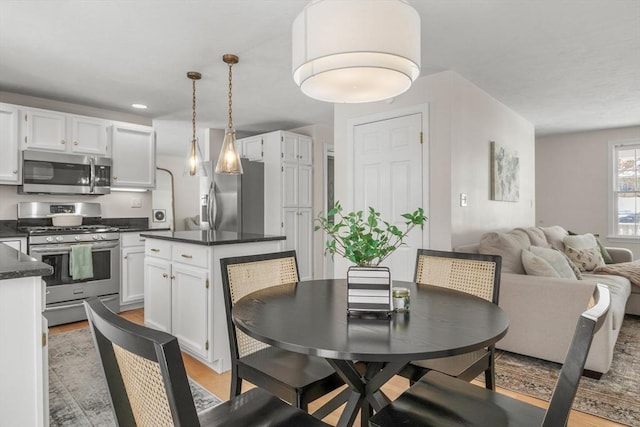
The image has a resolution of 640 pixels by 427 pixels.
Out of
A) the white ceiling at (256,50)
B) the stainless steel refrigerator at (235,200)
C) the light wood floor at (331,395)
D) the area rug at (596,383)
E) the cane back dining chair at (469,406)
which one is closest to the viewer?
the cane back dining chair at (469,406)

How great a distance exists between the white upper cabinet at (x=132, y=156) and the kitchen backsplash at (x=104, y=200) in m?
0.31

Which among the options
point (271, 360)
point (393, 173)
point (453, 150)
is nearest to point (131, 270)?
point (393, 173)

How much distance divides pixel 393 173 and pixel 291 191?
1.88 metres

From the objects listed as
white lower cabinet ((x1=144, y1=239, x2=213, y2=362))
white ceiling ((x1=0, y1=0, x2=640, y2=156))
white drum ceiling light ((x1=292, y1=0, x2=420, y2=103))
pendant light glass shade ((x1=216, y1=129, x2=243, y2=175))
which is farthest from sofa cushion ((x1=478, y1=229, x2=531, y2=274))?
white lower cabinet ((x1=144, y1=239, x2=213, y2=362))

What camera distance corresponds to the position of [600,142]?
18.8 ft

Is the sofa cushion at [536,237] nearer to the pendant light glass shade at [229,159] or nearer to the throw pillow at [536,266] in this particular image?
the throw pillow at [536,266]

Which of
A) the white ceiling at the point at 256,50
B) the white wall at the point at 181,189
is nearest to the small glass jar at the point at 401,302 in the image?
the white ceiling at the point at 256,50

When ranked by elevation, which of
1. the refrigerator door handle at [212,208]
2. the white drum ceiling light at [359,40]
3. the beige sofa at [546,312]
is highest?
the white drum ceiling light at [359,40]

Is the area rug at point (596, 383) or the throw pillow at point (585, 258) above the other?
the throw pillow at point (585, 258)

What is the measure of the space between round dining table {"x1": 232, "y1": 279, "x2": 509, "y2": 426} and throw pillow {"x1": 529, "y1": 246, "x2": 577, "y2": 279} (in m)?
2.01

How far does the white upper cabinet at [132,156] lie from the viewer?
438cm

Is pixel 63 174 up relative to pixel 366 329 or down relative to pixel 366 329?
up

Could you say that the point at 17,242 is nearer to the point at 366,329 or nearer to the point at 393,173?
the point at 393,173

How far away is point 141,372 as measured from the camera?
2.39 ft
